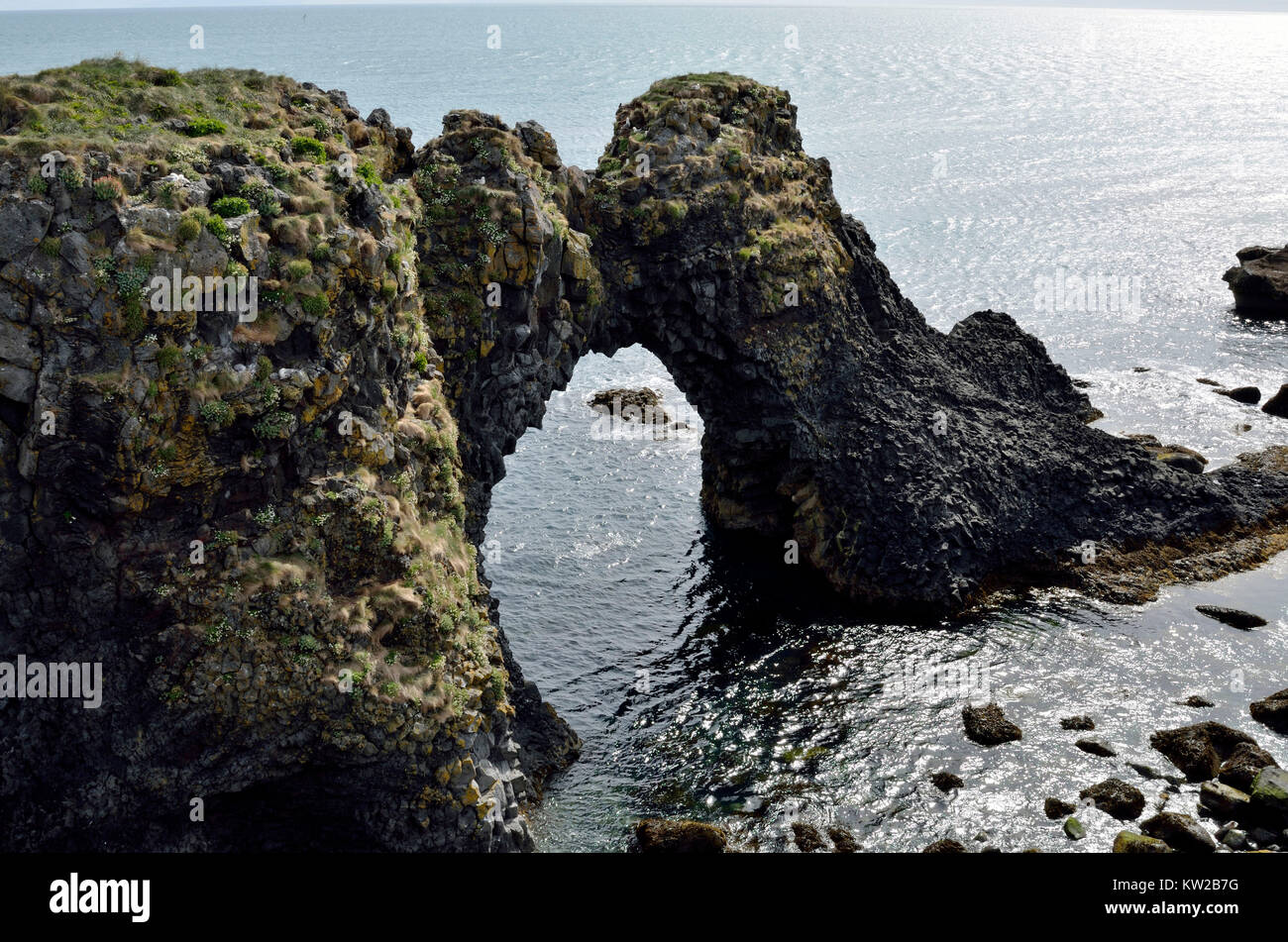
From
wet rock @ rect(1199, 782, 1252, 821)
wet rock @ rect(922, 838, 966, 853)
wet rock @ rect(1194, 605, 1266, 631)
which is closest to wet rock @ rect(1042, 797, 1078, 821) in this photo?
wet rock @ rect(922, 838, 966, 853)

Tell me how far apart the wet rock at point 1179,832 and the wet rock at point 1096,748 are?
14.6 ft

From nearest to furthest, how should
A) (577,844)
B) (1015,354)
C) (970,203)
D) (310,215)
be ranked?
(310,215)
(577,844)
(1015,354)
(970,203)

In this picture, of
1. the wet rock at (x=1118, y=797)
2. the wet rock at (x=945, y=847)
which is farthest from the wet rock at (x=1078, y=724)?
the wet rock at (x=945, y=847)

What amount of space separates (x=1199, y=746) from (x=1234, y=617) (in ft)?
44.8

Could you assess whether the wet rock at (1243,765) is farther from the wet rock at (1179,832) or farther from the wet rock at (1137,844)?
the wet rock at (1137,844)

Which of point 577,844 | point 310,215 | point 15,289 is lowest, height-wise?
Answer: point 577,844

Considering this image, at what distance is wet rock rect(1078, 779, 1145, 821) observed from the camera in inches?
1711

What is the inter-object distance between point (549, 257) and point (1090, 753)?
106ft

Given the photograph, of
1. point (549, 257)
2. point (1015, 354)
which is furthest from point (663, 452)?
point (549, 257)

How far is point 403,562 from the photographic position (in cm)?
3659

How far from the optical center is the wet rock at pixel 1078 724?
48.8m

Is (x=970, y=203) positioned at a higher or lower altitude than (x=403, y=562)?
higher

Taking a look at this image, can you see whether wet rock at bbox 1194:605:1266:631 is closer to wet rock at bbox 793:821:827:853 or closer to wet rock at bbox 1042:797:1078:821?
wet rock at bbox 1042:797:1078:821

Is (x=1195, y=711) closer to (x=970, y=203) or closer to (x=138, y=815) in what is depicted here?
(x=138, y=815)
